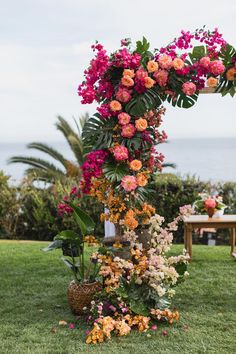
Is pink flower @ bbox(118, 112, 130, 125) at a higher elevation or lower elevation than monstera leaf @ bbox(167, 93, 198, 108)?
lower

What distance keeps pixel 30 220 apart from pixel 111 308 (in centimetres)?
542

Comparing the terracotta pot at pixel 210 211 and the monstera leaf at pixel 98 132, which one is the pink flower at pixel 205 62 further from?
the terracotta pot at pixel 210 211

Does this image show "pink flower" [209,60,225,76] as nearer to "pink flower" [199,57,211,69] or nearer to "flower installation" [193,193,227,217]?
"pink flower" [199,57,211,69]

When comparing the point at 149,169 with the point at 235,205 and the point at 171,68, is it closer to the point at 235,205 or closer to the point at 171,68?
the point at 171,68

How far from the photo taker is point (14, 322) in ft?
16.2

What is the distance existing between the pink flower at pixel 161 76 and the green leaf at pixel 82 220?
1349 mm

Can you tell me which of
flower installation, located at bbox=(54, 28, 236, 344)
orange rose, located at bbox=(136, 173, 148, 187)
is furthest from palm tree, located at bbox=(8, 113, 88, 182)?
orange rose, located at bbox=(136, 173, 148, 187)

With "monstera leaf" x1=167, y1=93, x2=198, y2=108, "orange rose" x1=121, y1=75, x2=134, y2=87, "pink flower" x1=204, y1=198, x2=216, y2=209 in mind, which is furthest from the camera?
"pink flower" x1=204, y1=198, x2=216, y2=209

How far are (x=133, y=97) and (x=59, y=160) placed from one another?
29.2ft

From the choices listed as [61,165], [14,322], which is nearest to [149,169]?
[14,322]

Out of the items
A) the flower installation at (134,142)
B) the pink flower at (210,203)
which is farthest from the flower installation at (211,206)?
the flower installation at (134,142)

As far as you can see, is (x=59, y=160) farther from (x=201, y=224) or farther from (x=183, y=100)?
(x=183, y=100)

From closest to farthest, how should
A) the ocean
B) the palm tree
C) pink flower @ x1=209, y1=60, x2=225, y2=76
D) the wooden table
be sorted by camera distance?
pink flower @ x1=209, y1=60, x2=225, y2=76 → the wooden table → the ocean → the palm tree

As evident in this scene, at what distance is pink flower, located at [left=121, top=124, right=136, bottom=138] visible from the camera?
4801 mm
